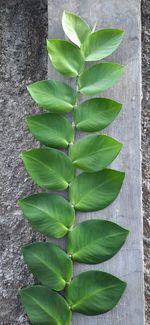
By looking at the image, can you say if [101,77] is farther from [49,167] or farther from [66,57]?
[49,167]

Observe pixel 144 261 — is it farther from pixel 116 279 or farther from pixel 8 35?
pixel 8 35

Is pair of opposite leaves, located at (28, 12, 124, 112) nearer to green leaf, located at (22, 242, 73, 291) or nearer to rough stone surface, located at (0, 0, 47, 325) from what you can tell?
rough stone surface, located at (0, 0, 47, 325)

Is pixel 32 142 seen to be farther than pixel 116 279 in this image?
Yes

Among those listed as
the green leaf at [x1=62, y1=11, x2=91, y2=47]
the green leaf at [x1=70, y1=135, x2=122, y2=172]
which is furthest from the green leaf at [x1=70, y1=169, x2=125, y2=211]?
the green leaf at [x1=62, y1=11, x2=91, y2=47]

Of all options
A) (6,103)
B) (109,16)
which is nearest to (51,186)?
(6,103)

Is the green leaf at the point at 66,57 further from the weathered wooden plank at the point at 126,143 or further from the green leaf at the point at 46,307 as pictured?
the green leaf at the point at 46,307

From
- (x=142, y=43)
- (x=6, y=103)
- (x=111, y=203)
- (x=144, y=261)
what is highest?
(x=142, y=43)
